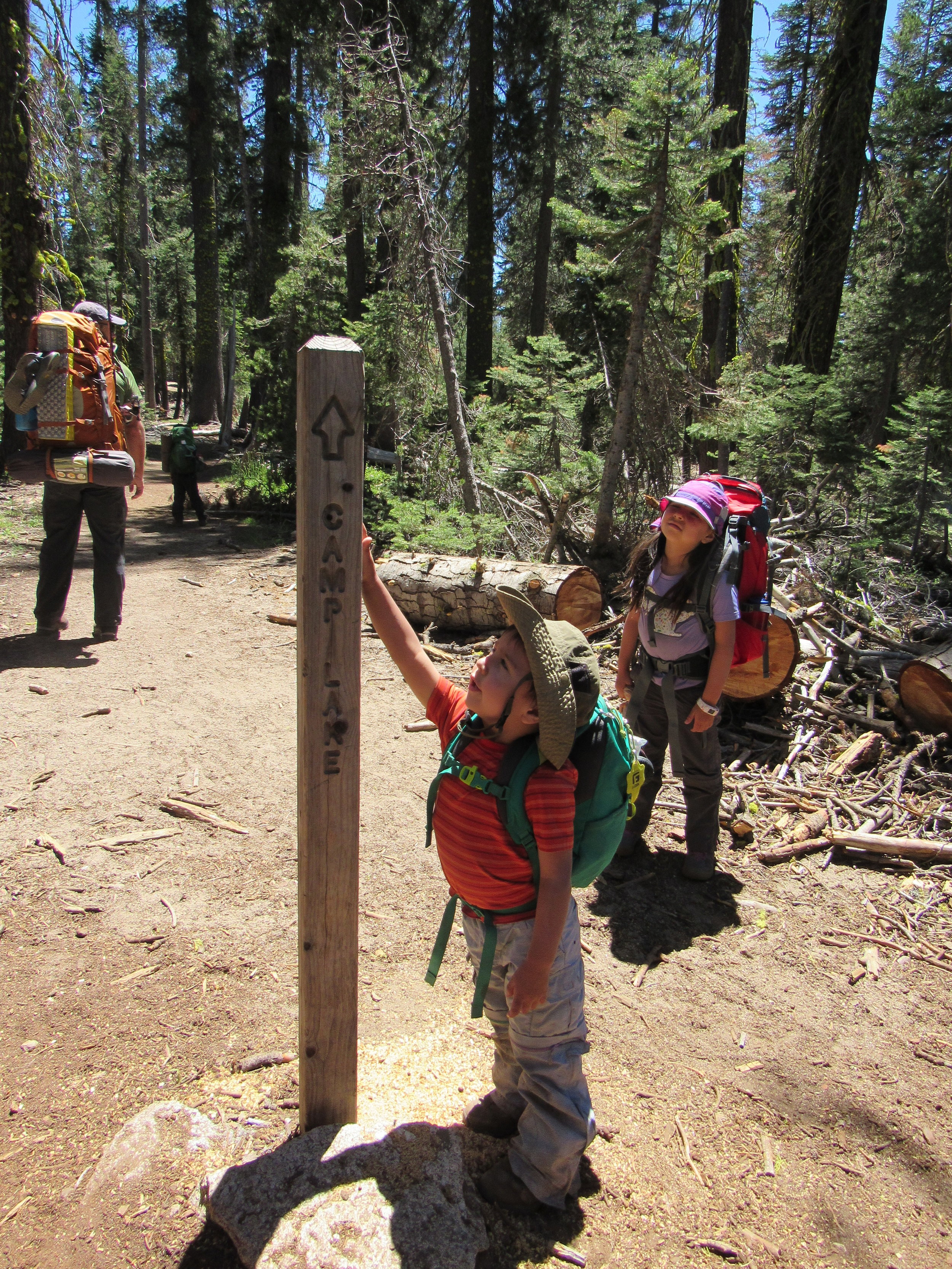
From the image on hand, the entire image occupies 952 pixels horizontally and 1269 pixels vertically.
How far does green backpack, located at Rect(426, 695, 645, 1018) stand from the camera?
78.4 inches

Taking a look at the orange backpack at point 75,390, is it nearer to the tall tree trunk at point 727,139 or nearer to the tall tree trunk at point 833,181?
the tall tree trunk at point 727,139

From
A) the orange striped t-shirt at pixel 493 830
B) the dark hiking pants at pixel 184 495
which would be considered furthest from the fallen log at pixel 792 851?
the dark hiking pants at pixel 184 495

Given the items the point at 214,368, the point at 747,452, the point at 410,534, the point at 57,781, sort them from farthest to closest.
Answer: the point at 214,368
the point at 747,452
the point at 410,534
the point at 57,781

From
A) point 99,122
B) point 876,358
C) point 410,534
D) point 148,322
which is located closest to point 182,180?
point 99,122

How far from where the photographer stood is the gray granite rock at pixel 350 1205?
1.89m

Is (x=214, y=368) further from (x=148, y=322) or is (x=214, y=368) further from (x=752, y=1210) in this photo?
(x=752, y=1210)

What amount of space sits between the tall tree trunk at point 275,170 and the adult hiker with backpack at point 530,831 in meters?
18.1

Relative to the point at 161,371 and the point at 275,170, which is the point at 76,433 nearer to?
the point at 275,170

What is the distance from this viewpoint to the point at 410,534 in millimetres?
8703

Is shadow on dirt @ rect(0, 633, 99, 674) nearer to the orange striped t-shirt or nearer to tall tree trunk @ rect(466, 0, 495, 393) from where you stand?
the orange striped t-shirt

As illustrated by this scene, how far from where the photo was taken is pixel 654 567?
388 cm

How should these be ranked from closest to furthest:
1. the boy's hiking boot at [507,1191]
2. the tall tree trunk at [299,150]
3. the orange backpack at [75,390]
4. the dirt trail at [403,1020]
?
1. the boy's hiking boot at [507,1191]
2. the dirt trail at [403,1020]
3. the orange backpack at [75,390]
4. the tall tree trunk at [299,150]

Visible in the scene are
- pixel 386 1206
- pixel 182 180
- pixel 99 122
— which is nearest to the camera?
pixel 386 1206

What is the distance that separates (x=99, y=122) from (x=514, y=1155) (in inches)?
1340
